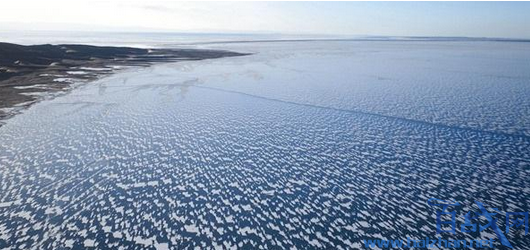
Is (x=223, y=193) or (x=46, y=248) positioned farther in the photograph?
(x=223, y=193)

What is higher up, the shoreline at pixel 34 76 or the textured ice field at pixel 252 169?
the shoreline at pixel 34 76

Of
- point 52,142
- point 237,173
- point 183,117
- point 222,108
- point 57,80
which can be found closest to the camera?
point 237,173

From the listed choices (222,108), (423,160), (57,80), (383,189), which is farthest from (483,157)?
(57,80)

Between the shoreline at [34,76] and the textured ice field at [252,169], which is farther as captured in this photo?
the shoreline at [34,76]

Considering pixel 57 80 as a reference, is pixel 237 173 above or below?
below

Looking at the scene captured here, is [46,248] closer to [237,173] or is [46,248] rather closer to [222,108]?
[237,173]

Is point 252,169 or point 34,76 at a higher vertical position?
point 34,76

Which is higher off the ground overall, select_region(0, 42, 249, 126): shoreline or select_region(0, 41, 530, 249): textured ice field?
select_region(0, 42, 249, 126): shoreline

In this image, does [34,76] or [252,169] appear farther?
[34,76]
